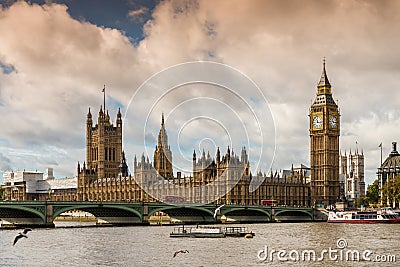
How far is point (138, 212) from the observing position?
10550cm

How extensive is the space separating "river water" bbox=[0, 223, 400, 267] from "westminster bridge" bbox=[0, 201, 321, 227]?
9765 millimetres

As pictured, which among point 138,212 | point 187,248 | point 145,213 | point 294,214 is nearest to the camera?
point 187,248

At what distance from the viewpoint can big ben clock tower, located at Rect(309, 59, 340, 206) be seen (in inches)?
6427

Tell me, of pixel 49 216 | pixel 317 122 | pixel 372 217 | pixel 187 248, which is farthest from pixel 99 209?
pixel 317 122

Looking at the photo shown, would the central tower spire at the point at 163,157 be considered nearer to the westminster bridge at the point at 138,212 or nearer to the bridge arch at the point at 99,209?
the westminster bridge at the point at 138,212

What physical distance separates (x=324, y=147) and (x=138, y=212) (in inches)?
2727

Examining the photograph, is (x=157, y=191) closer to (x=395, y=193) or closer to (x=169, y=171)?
(x=169, y=171)

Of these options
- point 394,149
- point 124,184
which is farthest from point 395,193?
point 124,184

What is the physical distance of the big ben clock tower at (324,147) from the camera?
16325 cm

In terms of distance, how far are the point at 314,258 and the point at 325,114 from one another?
108375mm

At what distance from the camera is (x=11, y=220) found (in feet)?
323

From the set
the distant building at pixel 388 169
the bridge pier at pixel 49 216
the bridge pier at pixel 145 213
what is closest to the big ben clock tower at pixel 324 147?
the distant building at pixel 388 169

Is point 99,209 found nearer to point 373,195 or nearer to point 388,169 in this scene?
point 373,195

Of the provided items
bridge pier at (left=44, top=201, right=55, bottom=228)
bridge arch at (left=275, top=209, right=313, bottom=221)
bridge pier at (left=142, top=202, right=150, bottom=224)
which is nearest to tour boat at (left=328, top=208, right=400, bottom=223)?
bridge arch at (left=275, top=209, right=313, bottom=221)
